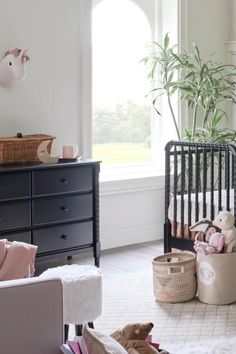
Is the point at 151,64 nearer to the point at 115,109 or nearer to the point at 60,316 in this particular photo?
the point at 115,109

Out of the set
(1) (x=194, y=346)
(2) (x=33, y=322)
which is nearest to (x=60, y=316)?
(2) (x=33, y=322)

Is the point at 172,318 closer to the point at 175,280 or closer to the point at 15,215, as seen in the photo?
the point at 175,280

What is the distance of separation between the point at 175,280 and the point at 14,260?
64.2 inches

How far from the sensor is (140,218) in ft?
19.1

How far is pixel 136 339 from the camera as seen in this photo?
2379 mm

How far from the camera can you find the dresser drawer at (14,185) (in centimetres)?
433

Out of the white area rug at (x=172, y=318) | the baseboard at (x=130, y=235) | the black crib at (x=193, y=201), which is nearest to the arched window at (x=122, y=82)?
the baseboard at (x=130, y=235)

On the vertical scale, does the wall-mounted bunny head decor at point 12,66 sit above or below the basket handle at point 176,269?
above

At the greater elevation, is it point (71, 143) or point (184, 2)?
point (184, 2)

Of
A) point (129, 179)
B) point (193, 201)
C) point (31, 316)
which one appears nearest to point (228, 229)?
point (193, 201)

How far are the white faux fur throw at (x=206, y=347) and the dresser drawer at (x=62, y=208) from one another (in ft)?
4.87

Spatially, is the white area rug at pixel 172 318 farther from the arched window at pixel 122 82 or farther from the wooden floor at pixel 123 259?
the arched window at pixel 122 82

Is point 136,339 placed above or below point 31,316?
below

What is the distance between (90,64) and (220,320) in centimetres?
241
